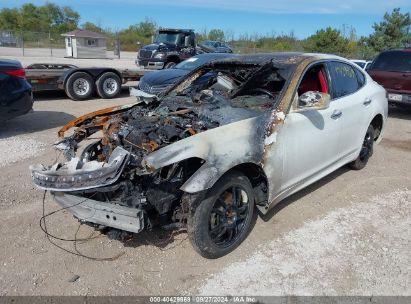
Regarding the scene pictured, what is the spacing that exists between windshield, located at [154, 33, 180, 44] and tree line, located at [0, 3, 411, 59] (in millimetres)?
12702

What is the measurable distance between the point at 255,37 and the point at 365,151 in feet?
186

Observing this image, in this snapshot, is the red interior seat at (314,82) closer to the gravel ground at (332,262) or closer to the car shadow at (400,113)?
the gravel ground at (332,262)

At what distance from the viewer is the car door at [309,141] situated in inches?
149

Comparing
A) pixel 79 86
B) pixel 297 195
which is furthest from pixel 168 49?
pixel 297 195

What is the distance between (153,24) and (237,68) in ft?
228

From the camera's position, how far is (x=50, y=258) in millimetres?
3494

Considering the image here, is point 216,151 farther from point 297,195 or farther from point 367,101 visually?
point 367,101

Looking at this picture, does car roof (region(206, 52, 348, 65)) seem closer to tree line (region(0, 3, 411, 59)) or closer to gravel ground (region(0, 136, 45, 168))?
gravel ground (region(0, 136, 45, 168))

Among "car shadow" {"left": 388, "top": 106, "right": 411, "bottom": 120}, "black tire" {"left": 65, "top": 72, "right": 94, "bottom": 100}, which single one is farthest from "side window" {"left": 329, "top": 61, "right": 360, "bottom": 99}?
Answer: "black tire" {"left": 65, "top": 72, "right": 94, "bottom": 100}

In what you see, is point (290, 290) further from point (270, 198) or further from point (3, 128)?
point (3, 128)

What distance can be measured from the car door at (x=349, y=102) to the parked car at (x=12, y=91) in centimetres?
564

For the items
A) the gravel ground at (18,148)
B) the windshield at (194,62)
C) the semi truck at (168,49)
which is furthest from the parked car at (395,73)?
the semi truck at (168,49)

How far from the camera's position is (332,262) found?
350cm

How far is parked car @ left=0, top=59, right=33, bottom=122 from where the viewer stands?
704cm
